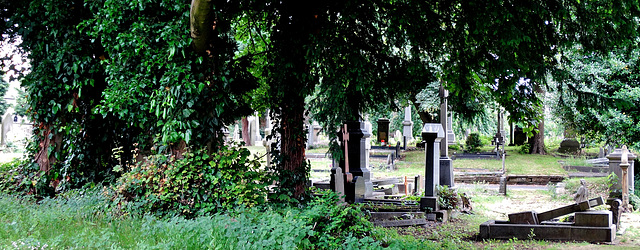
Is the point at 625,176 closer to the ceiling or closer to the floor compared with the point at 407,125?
closer to the floor

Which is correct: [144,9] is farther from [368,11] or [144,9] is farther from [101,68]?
[368,11]

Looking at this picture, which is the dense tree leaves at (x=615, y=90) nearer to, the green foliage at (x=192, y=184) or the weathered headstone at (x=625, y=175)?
the weathered headstone at (x=625, y=175)

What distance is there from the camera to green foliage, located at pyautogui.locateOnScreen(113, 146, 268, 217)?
22.2 feet

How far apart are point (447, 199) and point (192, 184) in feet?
19.7

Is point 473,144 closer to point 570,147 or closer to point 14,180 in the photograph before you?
point 570,147

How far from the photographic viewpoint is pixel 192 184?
6.91 meters

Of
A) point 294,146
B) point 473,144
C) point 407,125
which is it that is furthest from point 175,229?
point 407,125

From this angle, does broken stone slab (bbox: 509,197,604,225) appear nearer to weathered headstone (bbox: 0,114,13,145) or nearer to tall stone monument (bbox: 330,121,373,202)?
tall stone monument (bbox: 330,121,373,202)

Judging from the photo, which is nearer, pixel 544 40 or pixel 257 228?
pixel 257 228

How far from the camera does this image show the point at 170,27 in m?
6.57

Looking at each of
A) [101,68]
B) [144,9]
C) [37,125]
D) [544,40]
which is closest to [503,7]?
[544,40]

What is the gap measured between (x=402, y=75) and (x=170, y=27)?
3.63 metres

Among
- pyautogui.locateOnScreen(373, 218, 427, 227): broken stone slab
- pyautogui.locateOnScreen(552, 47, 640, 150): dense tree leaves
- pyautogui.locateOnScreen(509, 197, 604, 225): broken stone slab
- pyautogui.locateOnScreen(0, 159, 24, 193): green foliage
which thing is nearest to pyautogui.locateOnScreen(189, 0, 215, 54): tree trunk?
pyautogui.locateOnScreen(0, 159, 24, 193): green foliage

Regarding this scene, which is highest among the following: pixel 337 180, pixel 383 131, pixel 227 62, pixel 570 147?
pixel 227 62
